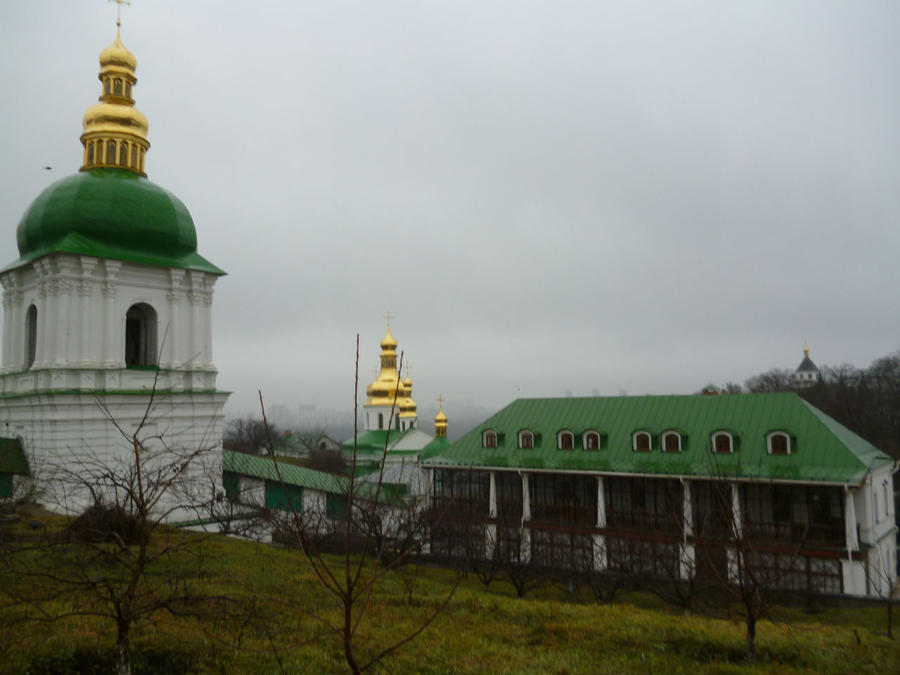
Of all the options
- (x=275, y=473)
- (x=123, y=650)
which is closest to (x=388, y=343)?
(x=275, y=473)

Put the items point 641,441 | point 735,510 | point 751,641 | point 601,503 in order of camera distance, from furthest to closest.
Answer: point 641,441 → point 601,503 → point 735,510 → point 751,641

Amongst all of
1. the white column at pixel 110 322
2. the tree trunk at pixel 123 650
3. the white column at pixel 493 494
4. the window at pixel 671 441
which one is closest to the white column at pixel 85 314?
the white column at pixel 110 322

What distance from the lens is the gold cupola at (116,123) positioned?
80.6 feet

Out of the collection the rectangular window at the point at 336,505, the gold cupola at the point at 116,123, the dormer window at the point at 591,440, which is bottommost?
the rectangular window at the point at 336,505

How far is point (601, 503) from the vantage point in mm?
26047

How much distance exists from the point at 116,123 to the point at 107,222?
4771 millimetres

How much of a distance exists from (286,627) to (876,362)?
269 ft

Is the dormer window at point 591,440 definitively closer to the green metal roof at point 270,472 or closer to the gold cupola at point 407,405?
the green metal roof at point 270,472

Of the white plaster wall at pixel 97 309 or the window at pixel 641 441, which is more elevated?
the white plaster wall at pixel 97 309

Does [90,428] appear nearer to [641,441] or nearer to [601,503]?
[601,503]

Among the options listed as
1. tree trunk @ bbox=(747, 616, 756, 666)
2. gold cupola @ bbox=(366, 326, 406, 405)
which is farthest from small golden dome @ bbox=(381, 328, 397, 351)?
tree trunk @ bbox=(747, 616, 756, 666)

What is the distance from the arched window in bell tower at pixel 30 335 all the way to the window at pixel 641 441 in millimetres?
23545

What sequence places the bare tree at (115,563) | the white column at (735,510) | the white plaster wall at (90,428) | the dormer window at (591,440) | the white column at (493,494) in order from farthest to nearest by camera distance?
the white column at (493,494)
the dormer window at (591,440)
the white plaster wall at (90,428)
the white column at (735,510)
the bare tree at (115,563)

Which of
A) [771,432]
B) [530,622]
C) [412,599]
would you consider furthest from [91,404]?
[771,432]
